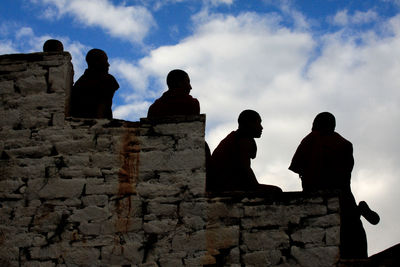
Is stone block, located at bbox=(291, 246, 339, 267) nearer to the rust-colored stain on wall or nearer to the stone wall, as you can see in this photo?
the stone wall

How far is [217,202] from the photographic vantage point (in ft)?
24.9

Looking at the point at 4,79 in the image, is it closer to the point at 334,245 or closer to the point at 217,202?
the point at 217,202

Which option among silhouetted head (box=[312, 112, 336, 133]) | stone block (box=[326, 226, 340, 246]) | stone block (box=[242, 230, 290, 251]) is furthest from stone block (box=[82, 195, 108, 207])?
silhouetted head (box=[312, 112, 336, 133])

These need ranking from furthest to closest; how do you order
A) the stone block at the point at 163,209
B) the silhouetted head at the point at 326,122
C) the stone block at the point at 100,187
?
the silhouetted head at the point at 326,122 < the stone block at the point at 100,187 < the stone block at the point at 163,209

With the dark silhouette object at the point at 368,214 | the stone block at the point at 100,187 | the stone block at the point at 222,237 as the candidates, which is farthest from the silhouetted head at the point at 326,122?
the stone block at the point at 100,187

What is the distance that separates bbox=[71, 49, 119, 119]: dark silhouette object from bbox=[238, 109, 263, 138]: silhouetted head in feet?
4.79

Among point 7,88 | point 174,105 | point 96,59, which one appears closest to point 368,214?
point 174,105

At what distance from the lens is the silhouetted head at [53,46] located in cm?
831

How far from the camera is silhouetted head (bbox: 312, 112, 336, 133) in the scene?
340 inches

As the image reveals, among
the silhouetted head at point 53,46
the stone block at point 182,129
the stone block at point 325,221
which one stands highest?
the silhouetted head at point 53,46

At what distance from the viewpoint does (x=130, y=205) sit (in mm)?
7605

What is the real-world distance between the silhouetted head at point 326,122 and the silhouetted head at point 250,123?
0.72 metres

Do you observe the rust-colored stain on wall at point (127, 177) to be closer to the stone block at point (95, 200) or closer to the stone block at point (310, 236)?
the stone block at point (95, 200)

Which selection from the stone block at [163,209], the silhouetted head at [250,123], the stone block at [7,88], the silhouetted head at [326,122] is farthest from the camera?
the silhouetted head at [326,122]
